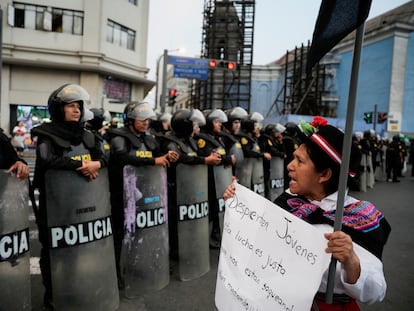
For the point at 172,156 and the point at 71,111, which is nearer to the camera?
the point at 71,111

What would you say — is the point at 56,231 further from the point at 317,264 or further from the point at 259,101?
the point at 259,101

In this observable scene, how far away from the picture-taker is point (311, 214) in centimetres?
163

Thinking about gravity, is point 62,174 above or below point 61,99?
below

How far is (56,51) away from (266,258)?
24.3 meters

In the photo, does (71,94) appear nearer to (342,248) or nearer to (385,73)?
(342,248)

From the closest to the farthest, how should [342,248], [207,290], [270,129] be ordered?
1. [342,248]
2. [207,290]
3. [270,129]

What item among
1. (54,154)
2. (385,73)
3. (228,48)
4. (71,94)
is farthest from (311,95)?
(54,154)

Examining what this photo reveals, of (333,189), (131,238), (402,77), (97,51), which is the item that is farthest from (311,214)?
(402,77)

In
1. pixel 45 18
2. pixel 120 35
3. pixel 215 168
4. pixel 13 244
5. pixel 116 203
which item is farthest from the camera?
pixel 120 35

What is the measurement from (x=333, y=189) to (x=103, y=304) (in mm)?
2303

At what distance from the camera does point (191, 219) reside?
3.92 m

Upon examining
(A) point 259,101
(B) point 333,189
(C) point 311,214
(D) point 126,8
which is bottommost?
(C) point 311,214

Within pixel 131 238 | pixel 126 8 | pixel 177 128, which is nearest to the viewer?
pixel 131 238

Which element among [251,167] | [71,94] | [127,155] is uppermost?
[71,94]
